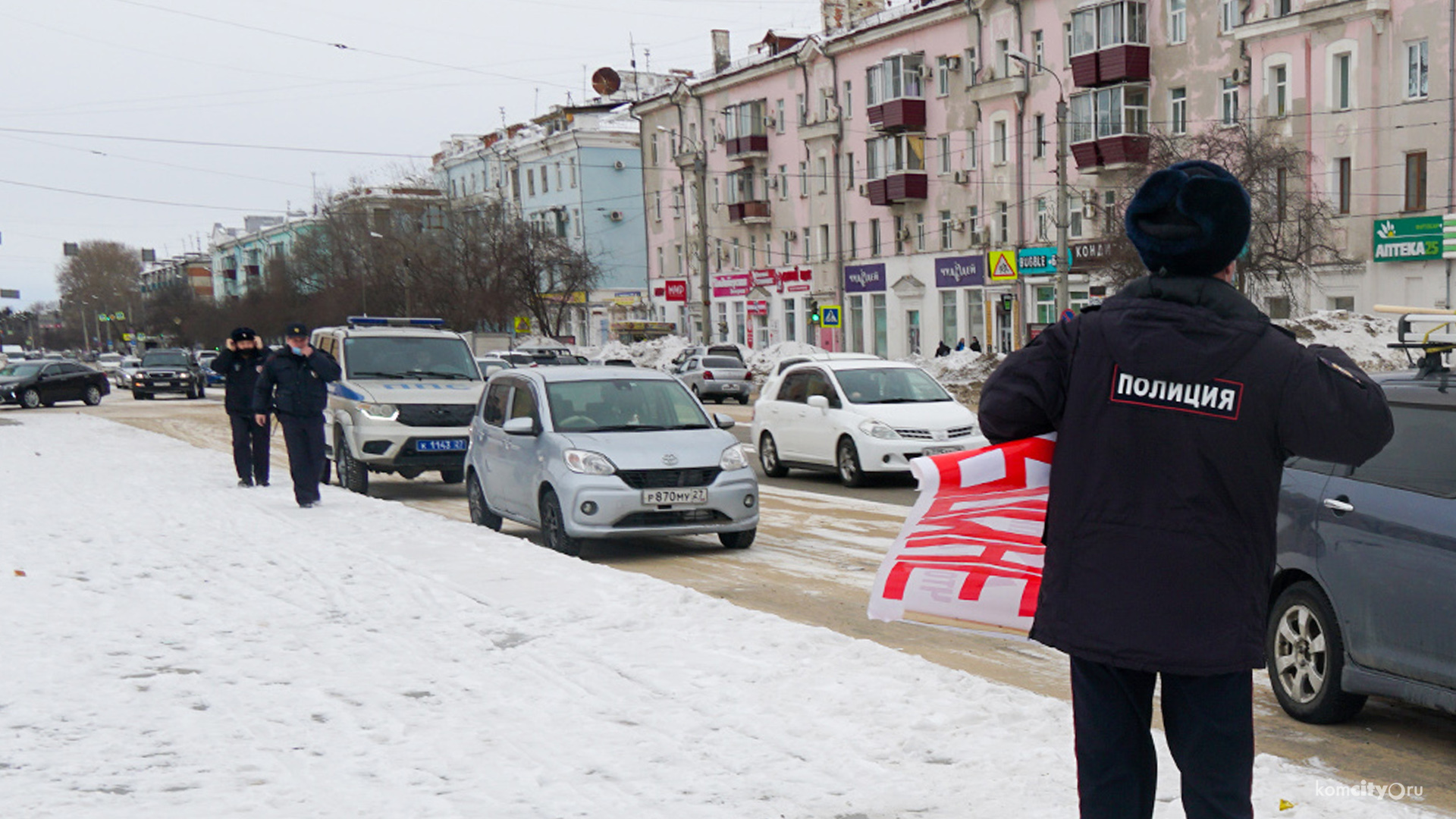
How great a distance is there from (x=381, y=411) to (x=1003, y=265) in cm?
3295

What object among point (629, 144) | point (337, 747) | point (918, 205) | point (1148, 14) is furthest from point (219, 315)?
point (337, 747)

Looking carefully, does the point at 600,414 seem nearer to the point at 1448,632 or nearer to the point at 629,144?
the point at 1448,632

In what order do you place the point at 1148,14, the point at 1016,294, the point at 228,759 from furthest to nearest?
the point at 1016,294
the point at 1148,14
the point at 228,759

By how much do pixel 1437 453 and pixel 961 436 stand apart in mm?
10509

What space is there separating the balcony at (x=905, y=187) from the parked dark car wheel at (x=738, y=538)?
1617 inches

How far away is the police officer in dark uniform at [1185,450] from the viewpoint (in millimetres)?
2766

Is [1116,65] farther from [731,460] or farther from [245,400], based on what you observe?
[731,460]

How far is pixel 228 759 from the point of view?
4984 millimetres

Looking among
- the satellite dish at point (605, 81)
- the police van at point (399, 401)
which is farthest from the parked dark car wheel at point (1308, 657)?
the satellite dish at point (605, 81)

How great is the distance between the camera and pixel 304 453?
1339cm

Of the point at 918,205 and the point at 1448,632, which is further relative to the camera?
the point at 918,205

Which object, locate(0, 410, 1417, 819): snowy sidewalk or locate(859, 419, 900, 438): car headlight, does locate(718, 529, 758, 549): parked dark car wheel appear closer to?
locate(0, 410, 1417, 819): snowy sidewalk

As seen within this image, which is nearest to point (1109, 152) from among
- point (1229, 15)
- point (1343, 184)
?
point (1229, 15)

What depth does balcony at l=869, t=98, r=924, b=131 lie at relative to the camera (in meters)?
50.6
